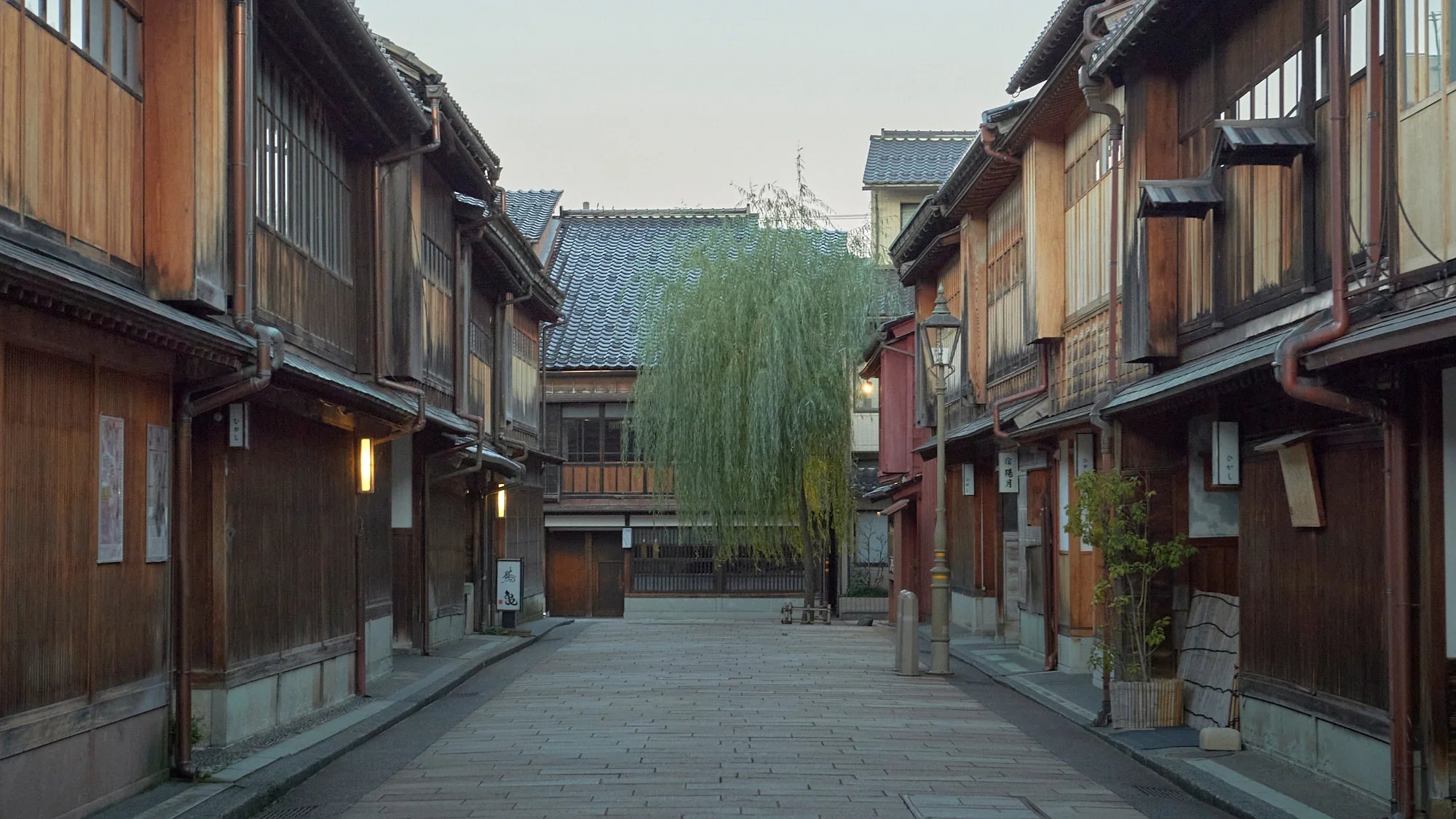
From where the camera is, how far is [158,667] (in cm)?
1202

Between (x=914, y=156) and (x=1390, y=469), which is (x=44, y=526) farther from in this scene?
(x=914, y=156)

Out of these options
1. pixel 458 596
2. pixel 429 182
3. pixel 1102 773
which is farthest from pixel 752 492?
pixel 1102 773

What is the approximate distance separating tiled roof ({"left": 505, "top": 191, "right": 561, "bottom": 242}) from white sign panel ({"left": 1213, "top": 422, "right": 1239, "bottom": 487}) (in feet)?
114

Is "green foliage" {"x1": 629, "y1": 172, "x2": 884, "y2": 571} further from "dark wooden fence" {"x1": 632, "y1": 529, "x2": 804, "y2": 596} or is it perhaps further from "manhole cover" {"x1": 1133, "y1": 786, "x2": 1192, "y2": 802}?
"manhole cover" {"x1": 1133, "y1": 786, "x2": 1192, "y2": 802}

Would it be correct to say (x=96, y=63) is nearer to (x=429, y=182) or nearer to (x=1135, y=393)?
(x=1135, y=393)

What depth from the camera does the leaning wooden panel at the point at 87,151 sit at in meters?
10.7

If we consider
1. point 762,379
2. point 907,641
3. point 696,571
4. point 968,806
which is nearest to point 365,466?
point 907,641

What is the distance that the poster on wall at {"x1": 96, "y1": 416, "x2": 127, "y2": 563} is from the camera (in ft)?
35.8

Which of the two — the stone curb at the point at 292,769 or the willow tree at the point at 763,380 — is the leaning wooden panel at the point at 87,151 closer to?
the stone curb at the point at 292,769

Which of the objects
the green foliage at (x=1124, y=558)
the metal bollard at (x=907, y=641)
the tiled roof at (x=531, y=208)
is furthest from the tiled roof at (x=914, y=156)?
the green foliage at (x=1124, y=558)

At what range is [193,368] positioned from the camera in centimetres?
1259

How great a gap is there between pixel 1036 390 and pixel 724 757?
10439mm

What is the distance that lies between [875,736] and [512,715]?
4.32 m

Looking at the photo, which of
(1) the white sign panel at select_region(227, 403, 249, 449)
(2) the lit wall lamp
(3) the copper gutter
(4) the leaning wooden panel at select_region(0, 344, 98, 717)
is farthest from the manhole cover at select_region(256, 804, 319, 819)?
(3) the copper gutter
